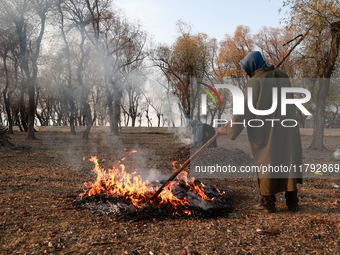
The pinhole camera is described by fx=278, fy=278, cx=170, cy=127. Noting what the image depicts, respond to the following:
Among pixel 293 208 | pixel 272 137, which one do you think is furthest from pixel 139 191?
pixel 293 208

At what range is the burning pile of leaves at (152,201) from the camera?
13.6 ft

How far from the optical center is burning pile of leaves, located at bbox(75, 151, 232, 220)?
416 cm

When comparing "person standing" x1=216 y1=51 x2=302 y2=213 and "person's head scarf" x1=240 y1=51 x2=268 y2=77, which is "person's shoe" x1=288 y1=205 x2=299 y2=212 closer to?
"person standing" x1=216 y1=51 x2=302 y2=213

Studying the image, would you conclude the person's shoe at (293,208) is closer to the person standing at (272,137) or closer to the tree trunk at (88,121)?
the person standing at (272,137)

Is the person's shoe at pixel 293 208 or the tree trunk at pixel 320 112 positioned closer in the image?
the person's shoe at pixel 293 208

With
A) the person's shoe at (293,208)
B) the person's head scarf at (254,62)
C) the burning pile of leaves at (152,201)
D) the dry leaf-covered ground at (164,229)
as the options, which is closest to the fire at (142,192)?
the burning pile of leaves at (152,201)

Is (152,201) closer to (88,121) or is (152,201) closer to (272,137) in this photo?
(272,137)

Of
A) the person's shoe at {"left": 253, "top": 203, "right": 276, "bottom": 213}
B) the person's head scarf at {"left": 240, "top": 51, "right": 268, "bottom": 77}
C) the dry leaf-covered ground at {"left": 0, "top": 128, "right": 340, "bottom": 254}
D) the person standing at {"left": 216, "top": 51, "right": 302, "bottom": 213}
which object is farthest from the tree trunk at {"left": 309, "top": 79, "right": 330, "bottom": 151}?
the person's shoe at {"left": 253, "top": 203, "right": 276, "bottom": 213}

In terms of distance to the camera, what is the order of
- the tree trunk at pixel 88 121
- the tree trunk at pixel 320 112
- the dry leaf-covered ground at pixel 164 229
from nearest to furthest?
the dry leaf-covered ground at pixel 164 229, the tree trunk at pixel 320 112, the tree trunk at pixel 88 121

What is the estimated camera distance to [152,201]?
14.4 ft

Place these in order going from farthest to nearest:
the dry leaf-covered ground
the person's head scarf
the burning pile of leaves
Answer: the person's head scarf
the burning pile of leaves
the dry leaf-covered ground

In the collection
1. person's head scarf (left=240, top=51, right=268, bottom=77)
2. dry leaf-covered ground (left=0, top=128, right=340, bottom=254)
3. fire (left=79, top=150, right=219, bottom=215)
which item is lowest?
dry leaf-covered ground (left=0, top=128, right=340, bottom=254)

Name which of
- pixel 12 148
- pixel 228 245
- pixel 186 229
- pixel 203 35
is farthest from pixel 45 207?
pixel 203 35

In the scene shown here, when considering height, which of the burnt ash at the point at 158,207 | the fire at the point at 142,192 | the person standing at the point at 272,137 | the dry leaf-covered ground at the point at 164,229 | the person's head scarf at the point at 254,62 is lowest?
the dry leaf-covered ground at the point at 164,229
